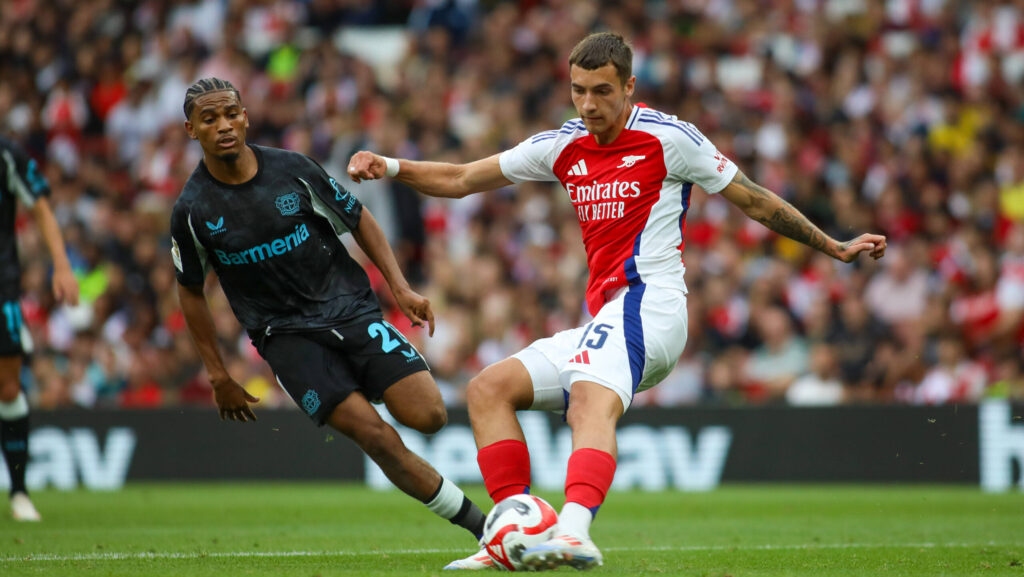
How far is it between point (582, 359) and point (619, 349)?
18 centimetres

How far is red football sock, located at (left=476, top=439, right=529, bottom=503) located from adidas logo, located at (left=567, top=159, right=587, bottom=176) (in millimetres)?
1367

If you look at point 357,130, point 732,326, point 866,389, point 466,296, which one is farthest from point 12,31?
point 866,389

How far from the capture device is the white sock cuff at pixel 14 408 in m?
9.85

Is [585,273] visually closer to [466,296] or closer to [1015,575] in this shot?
[466,296]

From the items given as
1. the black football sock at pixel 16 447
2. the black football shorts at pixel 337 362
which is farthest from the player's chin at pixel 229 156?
the black football sock at pixel 16 447

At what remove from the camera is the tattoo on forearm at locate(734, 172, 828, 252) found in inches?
260

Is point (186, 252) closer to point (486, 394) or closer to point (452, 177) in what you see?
point (452, 177)

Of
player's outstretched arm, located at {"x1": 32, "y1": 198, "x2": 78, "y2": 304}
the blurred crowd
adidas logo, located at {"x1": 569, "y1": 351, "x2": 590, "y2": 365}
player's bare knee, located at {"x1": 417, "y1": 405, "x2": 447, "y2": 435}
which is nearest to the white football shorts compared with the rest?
adidas logo, located at {"x1": 569, "y1": 351, "x2": 590, "y2": 365}

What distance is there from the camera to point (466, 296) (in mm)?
16047

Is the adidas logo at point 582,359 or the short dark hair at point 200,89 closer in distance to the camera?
the adidas logo at point 582,359

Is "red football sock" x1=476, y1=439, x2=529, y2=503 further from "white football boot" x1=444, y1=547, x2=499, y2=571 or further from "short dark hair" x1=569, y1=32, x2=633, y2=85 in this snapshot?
"short dark hair" x1=569, y1=32, x2=633, y2=85

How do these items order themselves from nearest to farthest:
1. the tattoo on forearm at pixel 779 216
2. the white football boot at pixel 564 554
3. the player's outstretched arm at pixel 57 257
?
the white football boot at pixel 564 554, the tattoo on forearm at pixel 779 216, the player's outstretched arm at pixel 57 257

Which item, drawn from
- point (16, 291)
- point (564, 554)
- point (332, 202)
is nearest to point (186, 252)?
point (332, 202)

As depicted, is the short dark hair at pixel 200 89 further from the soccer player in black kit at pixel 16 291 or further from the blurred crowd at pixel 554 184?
the blurred crowd at pixel 554 184
